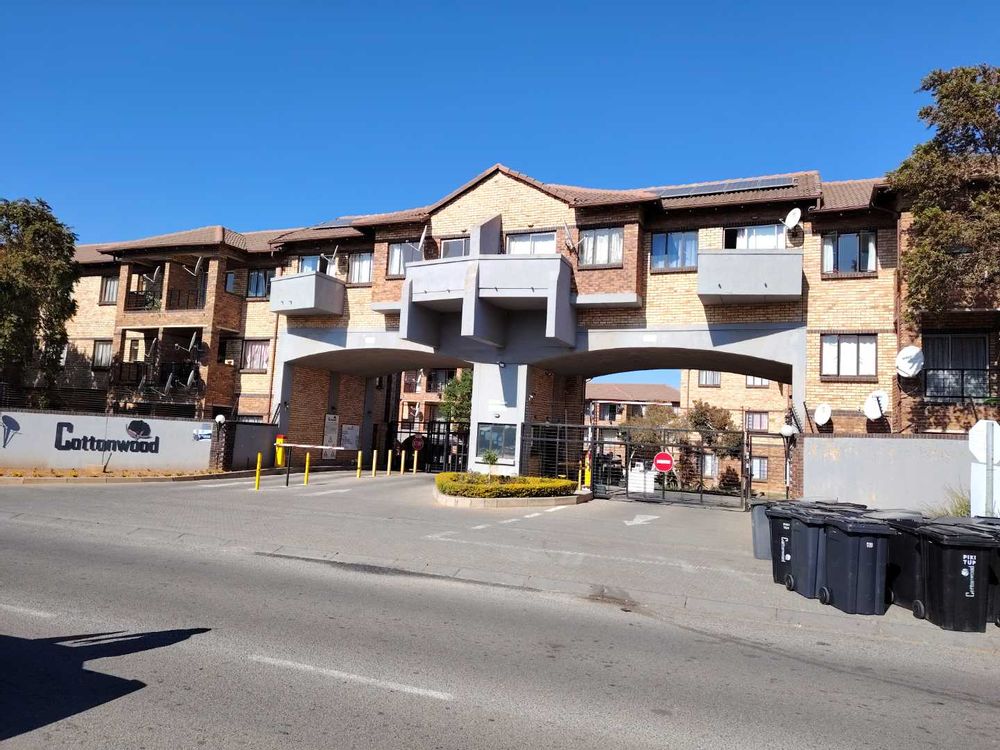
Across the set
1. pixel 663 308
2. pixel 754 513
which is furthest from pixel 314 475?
pixel 754 513

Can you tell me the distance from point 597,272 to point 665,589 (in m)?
15.0

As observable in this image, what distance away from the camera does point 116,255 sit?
31391 millimetres

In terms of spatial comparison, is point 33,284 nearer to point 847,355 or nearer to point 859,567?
point 847,355

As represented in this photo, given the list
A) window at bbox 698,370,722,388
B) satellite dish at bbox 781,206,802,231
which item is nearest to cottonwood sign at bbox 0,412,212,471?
satellite dish at bbox 781,206,802,231

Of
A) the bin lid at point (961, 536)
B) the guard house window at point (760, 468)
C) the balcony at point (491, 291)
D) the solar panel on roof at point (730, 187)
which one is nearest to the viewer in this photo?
the bin lid at point (961, 536)

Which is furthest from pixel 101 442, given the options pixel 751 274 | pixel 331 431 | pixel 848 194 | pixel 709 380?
pixel 709 380

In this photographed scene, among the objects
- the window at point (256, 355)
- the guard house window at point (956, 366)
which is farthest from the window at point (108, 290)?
the guard house window at point (956, 366)

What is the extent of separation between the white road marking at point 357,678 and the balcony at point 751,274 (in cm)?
1764

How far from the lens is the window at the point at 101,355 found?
32.9 meters

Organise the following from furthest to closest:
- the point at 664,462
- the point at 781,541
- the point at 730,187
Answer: the point at 730,187
the point at 664,462
the point at 781,541

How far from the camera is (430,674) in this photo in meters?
5.51

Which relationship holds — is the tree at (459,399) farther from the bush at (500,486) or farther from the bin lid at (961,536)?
the bin lid at (961,536)

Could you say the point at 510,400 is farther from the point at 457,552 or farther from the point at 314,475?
the point at 457,552

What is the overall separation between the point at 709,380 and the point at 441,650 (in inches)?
1893
